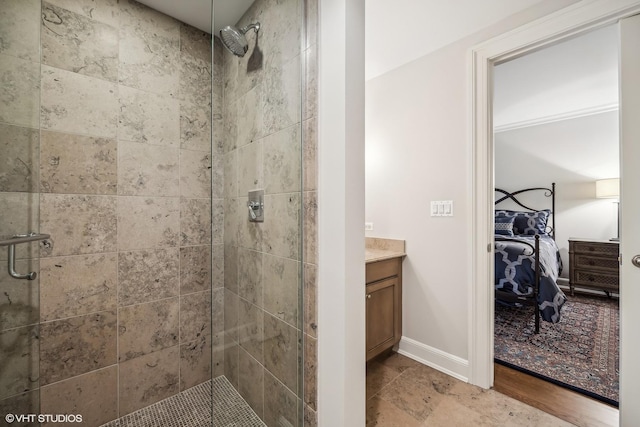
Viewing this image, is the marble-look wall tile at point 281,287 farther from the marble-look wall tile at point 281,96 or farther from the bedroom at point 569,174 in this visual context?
the bedroom at point 569,174

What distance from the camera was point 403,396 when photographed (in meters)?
1.68

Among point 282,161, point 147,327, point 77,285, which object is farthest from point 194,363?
point 282,161

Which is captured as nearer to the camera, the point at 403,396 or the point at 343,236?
the point at 343,236

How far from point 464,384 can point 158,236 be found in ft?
7.19

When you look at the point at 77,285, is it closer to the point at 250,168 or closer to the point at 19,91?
the point at 19,91

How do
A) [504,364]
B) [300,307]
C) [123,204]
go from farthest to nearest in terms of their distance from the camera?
[504,364]
[123,204]
[300,307]

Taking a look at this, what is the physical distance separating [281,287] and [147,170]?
3.69 ft

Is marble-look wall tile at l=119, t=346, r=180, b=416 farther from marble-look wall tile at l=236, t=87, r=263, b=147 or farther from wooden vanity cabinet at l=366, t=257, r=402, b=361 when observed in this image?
marble-look wall tile at l=236, t=87, r=263, b=147

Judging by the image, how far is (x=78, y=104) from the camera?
138 centimetres

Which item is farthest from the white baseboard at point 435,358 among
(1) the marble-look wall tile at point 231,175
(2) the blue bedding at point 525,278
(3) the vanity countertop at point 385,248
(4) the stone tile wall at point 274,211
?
(1) the marble-look wall tile at point 231,175

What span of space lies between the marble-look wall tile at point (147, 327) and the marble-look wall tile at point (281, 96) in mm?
1281

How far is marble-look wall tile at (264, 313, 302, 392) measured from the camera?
3.69 feet

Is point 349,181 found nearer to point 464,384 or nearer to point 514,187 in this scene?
point 464,384

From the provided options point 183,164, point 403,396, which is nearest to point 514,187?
point 403,396
